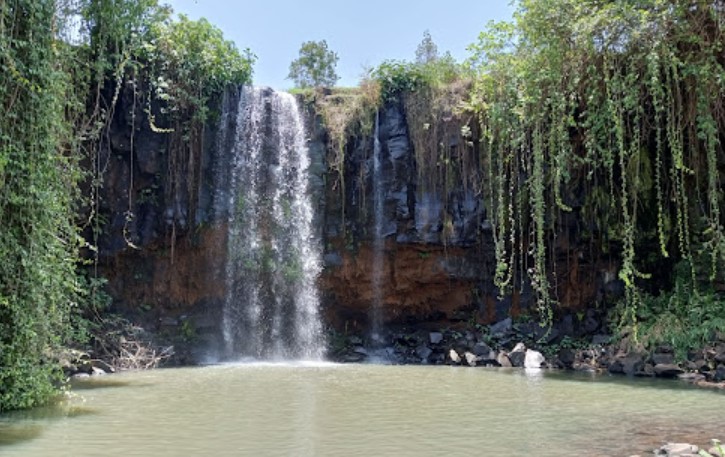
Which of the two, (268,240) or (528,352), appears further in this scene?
(268,240)

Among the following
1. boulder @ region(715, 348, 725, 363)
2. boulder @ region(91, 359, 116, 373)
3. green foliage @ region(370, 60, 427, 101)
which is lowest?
boulder @ region(91, 359, 116, 373)

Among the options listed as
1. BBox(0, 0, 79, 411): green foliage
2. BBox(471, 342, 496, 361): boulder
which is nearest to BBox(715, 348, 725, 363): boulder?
BBox(471, 342, 496, 361): boulder

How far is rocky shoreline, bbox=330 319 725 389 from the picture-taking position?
11109 millimetres

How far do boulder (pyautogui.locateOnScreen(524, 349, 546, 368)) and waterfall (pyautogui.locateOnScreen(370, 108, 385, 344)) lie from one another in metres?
3.95

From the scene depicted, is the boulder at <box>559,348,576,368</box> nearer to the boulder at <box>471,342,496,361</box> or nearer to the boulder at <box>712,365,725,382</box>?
the boulder at <box>471,342,496,361</box>

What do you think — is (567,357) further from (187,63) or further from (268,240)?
(187,63)

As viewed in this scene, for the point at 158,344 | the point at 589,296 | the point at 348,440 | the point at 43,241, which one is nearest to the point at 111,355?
the point at 158,344

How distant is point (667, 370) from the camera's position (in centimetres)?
1120

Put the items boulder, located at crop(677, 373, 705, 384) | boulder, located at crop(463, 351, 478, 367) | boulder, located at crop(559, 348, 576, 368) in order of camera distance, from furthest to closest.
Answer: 1. boulder, located at crop(463, 351, 478, 367)
2. boulder, located at crop(559, 348, 576, 368)
3. boulder, located at crop(677, 373, 705, 384)

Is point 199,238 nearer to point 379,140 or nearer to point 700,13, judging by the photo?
point 379,140

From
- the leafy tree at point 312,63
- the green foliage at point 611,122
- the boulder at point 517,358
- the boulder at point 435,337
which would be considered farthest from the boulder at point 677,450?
the leafy tree at point 312,63

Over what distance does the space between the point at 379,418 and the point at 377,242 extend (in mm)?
9155

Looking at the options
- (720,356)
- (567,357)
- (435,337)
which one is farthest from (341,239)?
(720,356)

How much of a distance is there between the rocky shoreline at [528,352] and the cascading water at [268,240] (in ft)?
4.00
